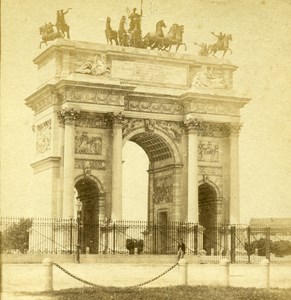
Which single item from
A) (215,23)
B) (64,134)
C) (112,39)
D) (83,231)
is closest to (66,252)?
(83,231)

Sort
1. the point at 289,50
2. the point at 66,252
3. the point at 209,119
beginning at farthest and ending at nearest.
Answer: the point at 209,119 < the point at 66,252 < the point at 289,50

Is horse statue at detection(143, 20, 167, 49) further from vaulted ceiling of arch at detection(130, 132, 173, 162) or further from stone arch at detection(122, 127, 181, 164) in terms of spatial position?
vaulted ceiling of arch at detection(130, 132, 173, 162)

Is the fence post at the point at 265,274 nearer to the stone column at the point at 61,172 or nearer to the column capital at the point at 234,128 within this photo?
the stone column at the point at 61,172

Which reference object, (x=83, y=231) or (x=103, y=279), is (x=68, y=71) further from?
(x=103, y=279)

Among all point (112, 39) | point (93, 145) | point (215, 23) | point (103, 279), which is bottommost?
point (103, 279)

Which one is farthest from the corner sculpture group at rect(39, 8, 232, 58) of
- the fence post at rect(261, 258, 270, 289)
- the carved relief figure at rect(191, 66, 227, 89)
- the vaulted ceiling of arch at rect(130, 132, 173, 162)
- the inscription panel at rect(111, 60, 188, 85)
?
the fence post at rect(261, 258, 270, 289)

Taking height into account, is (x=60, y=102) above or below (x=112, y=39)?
below

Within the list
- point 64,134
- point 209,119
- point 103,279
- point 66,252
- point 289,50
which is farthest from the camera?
point 209,119

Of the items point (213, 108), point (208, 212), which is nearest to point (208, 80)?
point (213, 108)
